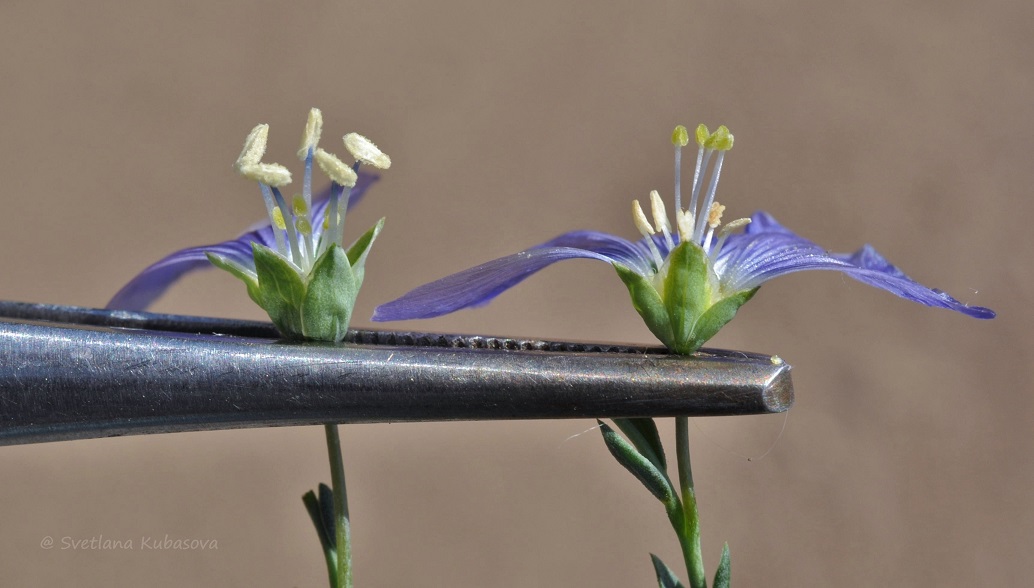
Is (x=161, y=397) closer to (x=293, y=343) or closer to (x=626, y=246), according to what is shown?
(x=293, y=343)

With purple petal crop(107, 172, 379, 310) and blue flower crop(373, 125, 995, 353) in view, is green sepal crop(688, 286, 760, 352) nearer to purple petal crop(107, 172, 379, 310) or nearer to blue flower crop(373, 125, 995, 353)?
blue flower crop(373, 125, 995, 353)

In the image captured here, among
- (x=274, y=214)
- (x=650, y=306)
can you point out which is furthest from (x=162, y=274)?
(x=650, y=306)

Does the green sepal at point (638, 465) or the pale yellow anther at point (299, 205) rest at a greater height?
the pale yellow anther at point (299, 205)

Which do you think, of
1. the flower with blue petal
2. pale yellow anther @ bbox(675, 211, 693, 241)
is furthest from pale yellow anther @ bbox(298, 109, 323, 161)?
pale yellow anther @ bbox(675, 211, 693, 241)

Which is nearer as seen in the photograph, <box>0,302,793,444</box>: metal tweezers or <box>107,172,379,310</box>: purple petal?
<box>0,302,793,444</box>: metal tweezers

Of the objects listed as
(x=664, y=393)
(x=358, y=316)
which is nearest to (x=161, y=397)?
(x=664, y=393)

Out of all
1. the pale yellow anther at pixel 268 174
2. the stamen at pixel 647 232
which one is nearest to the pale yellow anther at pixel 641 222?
the stamen at pixel 647 232

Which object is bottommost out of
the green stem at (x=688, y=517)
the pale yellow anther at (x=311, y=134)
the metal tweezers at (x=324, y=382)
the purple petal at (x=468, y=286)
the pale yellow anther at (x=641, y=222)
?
the green stem at (x=688, y=517)

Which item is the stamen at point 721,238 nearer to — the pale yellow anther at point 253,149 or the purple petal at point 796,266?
the purple petal at point 796,266
